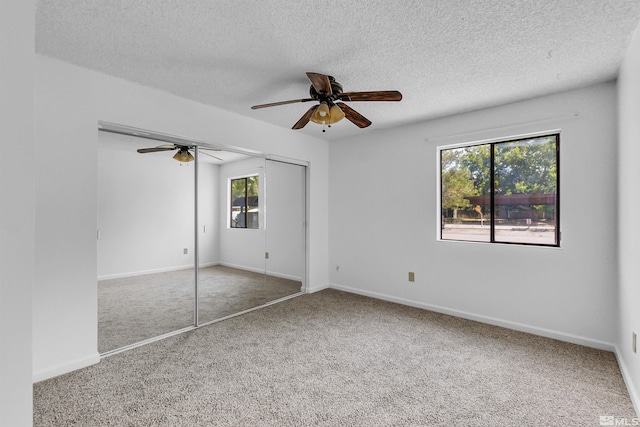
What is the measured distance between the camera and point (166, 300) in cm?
313

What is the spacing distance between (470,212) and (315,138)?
2453 mm

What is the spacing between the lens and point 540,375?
2.28 m

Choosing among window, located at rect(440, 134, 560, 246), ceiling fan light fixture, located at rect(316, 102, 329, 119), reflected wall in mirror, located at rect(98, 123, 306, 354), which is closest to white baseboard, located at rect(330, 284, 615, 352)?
window, located at rect(440, 134, 560, 246)

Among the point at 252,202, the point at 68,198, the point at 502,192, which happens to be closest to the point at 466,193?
the point at 502,192

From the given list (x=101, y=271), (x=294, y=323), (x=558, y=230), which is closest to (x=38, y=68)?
(x=101, y=271)

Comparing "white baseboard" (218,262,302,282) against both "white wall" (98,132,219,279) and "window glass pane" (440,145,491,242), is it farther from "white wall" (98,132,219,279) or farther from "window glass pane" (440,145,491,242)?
"window glass pane" (440,145,491,242)

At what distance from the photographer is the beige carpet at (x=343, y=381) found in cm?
183

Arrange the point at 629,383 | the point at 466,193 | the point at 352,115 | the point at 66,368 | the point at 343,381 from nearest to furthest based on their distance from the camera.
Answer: the point at 629,383, the point at 343,381, the point at 66,368, the point at 352,115, the point at 466,193

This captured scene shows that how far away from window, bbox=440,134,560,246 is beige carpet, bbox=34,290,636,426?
1.08m

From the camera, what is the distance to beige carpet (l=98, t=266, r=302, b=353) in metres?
2.70

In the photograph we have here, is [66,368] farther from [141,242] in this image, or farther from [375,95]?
[375,95]

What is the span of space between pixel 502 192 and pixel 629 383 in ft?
6.26

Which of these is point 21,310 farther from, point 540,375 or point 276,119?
point 276,119

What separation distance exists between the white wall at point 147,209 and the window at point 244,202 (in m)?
0.28
